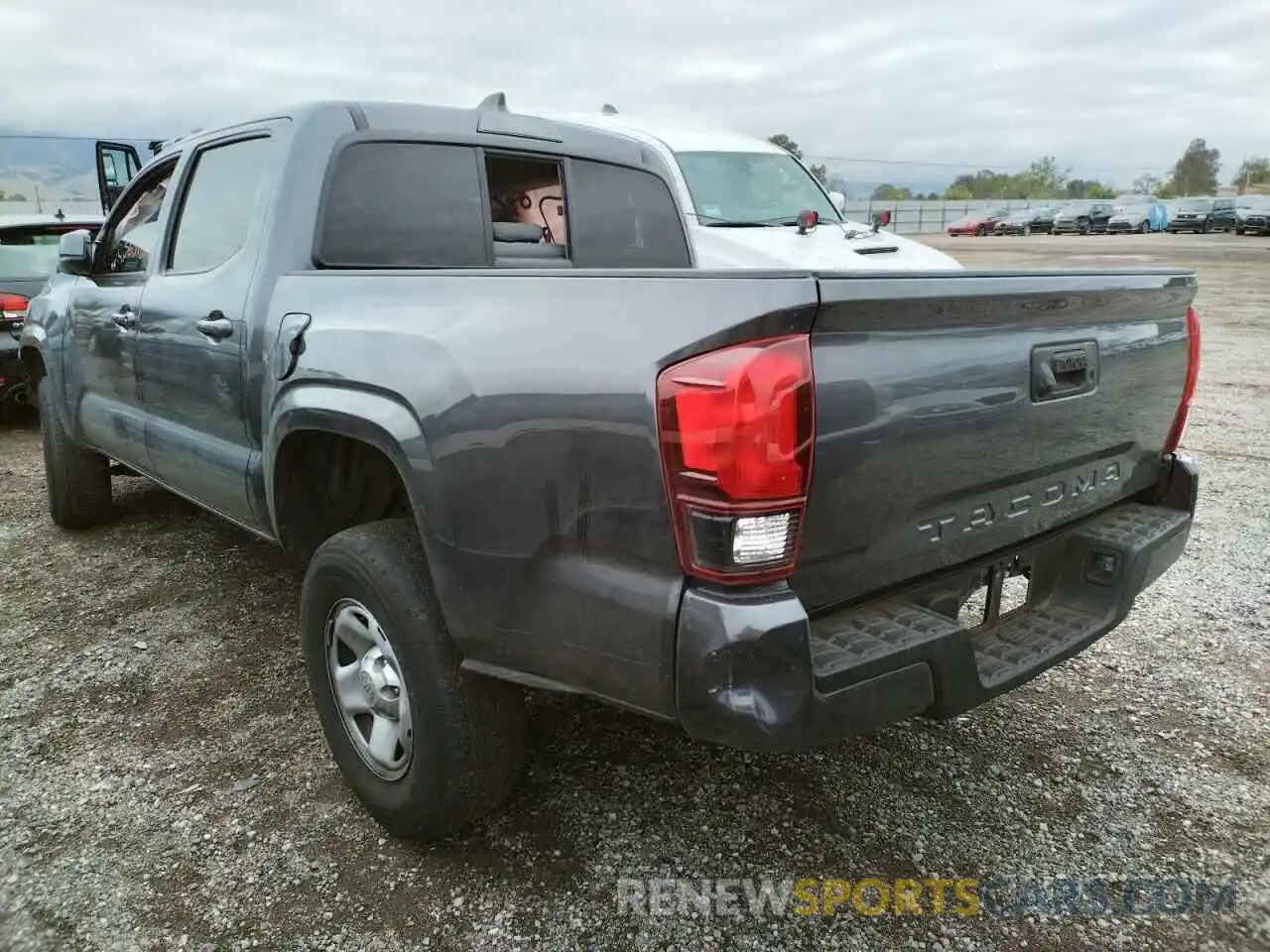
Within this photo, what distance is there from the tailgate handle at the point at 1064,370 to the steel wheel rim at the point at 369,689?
1.64 m

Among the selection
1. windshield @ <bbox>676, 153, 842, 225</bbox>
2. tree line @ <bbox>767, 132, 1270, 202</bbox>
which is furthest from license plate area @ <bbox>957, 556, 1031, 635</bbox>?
tree line @ <bbox>767, 132, 1270, 202</bbox>

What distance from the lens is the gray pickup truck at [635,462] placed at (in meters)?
1.76

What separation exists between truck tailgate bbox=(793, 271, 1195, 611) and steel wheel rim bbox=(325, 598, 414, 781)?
1116 mm

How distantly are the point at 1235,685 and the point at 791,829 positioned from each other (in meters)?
1.83

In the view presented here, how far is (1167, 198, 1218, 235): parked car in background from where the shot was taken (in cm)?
4150

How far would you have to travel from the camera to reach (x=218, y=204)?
135 inches

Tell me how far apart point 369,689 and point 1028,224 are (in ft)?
170

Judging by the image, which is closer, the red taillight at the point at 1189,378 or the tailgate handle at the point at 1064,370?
the tailgate handle at the point at 1064,370

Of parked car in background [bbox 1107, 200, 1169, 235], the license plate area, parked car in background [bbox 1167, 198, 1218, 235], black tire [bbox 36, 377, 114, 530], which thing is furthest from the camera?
parked car in background [bbox 1107, 200, 1169, 235]

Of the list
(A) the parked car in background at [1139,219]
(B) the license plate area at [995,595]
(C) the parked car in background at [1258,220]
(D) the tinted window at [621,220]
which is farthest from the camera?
(A) the parked car in background at [1139,219]

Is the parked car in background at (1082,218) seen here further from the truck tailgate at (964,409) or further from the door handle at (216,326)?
the door handle at (216,326)

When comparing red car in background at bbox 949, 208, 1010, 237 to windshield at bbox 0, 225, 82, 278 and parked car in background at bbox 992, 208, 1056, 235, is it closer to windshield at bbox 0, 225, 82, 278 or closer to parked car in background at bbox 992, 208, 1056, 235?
parked car in background at bbox 992, 208, 1056, 235

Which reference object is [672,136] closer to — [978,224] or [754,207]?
[754,207]

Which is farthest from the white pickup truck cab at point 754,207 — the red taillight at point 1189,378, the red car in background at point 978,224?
the red car in background at point 978,224
